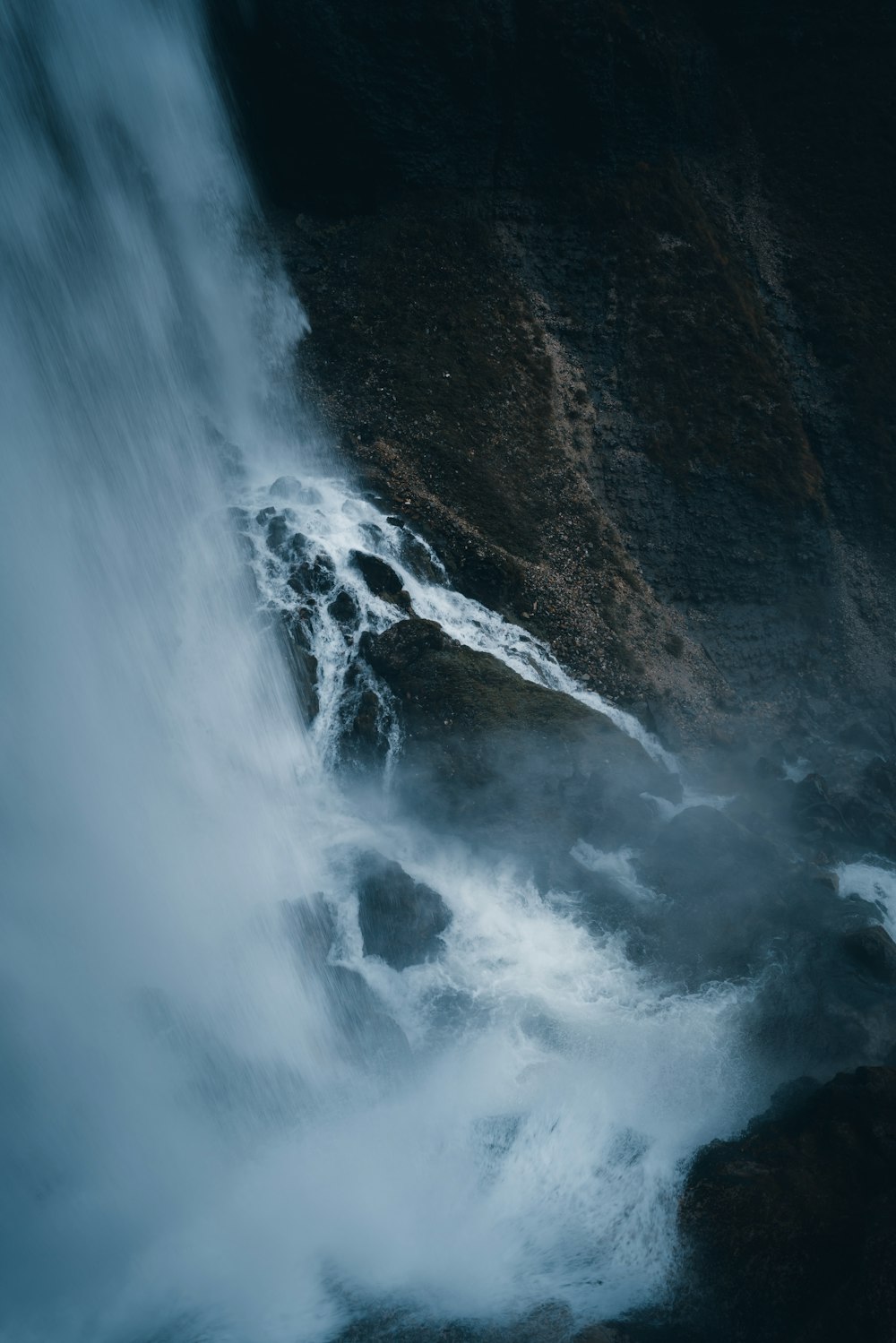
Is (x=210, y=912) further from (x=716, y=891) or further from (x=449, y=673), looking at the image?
(x=716, y=891)

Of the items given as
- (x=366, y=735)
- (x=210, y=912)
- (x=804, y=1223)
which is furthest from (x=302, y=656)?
(x=804, y=1223)

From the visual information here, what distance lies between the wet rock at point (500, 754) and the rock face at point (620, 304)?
423 centimetres

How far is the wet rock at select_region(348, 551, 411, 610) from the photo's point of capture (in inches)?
1187

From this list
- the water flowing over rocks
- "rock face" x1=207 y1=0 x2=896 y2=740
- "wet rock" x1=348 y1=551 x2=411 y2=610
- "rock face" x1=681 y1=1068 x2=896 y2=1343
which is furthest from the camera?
"rock face" x1=207 y1=0 x2=896 y2=740

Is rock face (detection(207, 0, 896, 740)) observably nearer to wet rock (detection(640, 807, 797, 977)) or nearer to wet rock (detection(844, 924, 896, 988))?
wet rock (detection(640, 807, 797, 977))

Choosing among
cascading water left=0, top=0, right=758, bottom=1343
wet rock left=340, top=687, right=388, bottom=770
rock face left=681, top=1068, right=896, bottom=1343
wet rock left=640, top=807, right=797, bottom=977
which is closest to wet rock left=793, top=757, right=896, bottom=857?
wet rock left=640, top=807, right=797, bottom=977

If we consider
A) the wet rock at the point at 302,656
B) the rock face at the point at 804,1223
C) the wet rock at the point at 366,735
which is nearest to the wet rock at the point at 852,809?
the rock face at the point at 804,1223

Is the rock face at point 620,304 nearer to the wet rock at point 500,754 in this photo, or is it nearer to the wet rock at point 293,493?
the wet rock at point 293,493

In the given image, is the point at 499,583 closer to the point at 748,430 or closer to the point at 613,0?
the point at 748,430

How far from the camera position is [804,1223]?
752 inches

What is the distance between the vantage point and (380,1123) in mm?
22578

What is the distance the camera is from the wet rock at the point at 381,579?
30.1 m

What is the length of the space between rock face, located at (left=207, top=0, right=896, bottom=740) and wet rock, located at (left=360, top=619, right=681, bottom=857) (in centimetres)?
423

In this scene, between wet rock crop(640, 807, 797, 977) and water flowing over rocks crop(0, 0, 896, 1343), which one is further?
wet rock crop(640, 807, 797, 977)
